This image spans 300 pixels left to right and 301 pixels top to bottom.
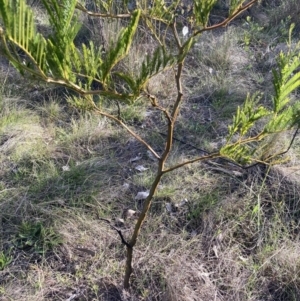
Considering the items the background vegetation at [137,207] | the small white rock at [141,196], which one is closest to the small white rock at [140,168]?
the background vegetation at [137,207]

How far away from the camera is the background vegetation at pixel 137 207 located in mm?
1920

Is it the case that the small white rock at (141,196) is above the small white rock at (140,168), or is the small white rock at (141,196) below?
above

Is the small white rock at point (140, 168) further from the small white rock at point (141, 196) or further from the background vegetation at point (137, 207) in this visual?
the small white rock at point (141, 196)

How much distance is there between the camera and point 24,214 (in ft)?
7.16

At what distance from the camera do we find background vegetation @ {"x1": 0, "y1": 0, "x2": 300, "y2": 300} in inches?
75.6

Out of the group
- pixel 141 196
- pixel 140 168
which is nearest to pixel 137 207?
pixel 141 196

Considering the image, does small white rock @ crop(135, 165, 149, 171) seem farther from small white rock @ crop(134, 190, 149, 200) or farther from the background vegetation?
small white rock @ crop(134, 190, 149, 200)

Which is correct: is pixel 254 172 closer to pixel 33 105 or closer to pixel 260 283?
pixel 260 283

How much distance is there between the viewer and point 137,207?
2.28m

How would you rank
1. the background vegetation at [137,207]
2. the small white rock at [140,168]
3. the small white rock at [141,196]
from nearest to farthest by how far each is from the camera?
the background vegetation at [137,207] < the small white rock at [141,196] < the small white rock at [140,168]

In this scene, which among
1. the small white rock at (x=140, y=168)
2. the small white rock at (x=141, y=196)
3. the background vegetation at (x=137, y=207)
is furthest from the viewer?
the small white rock at (x=140, y=168)

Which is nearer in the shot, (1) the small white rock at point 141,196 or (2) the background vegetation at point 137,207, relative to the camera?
(2) the background vegetation at point 137,207

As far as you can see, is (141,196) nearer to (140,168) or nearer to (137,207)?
(137,207)

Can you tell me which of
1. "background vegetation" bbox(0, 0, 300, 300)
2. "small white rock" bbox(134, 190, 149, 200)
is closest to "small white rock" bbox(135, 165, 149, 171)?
"background vegetation" bbox(0, 0, 300, 300)
